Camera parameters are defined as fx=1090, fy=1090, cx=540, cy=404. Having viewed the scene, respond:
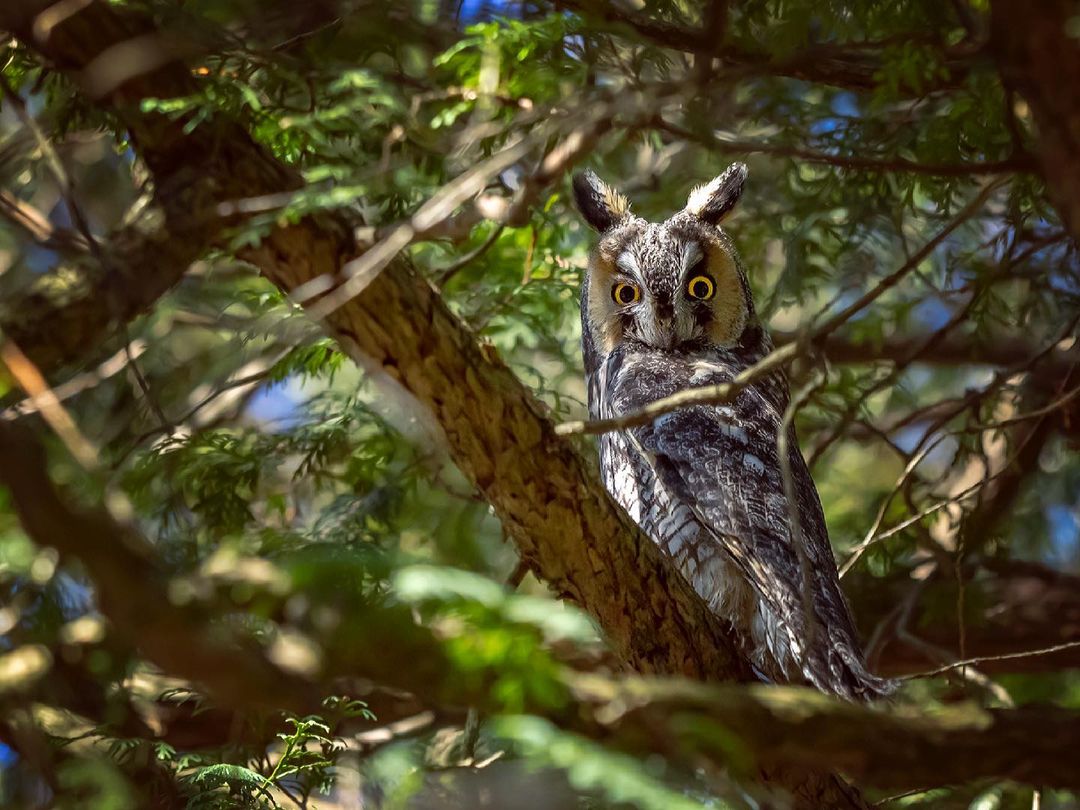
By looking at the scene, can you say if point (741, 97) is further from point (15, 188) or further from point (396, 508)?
point (15, 188)

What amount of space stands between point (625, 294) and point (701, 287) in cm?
27

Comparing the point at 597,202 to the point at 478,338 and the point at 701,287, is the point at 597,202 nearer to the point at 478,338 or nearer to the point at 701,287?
the point at 701,287

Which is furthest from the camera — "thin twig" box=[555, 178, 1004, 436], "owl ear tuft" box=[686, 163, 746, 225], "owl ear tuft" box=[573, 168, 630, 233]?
"owl ear tuft" box=[573, 168, 630, 233]

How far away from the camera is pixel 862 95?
3.40m

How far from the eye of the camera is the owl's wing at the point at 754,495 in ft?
9.16

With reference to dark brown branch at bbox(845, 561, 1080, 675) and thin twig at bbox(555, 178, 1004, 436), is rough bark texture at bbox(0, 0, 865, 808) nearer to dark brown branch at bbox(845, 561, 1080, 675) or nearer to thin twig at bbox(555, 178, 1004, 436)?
thin twig at bbox(555, 178, 1004, 436)

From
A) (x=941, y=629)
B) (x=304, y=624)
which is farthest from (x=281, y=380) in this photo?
(x=941, y=629)

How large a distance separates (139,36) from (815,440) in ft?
9.89

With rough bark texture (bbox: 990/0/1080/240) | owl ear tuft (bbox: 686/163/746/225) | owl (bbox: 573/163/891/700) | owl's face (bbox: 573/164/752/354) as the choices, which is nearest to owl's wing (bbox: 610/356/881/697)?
owl (bbox: 573/163/891/700)

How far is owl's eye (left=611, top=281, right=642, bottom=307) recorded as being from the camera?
12.4 ft

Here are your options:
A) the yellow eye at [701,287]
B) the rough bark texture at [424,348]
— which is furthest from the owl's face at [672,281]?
the rough bark texture at [424,348]

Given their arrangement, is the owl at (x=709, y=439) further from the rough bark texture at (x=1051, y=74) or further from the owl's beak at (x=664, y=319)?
the rough bark texture at (x=1051, y=74)

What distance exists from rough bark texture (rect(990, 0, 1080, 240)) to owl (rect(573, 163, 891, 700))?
112 cm

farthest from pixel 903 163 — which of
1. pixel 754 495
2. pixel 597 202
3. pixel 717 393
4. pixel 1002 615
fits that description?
pixel 1002 615
